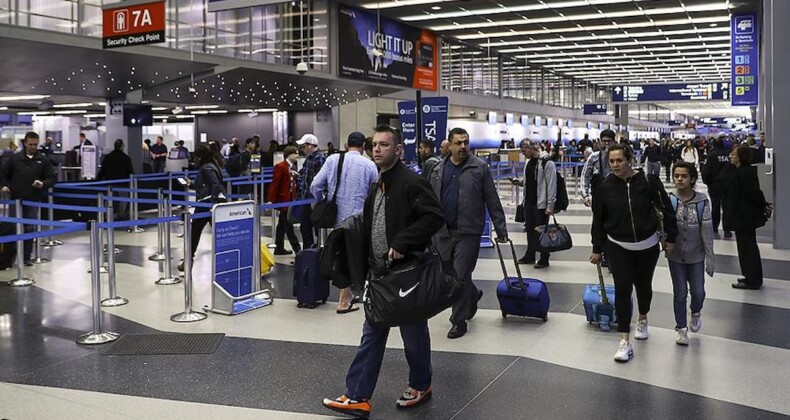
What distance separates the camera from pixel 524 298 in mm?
6828

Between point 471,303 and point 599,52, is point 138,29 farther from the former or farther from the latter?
point 599,52

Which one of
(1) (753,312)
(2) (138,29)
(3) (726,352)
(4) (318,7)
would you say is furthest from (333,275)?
(4) (318,7)

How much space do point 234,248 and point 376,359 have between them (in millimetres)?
3685

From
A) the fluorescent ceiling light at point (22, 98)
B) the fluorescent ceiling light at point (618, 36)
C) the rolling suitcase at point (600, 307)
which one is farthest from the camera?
the fluorescent ceiling light at point (618, 36)

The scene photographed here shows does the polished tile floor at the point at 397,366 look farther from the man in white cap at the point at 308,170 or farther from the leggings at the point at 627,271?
the man in white cap at the point at 308,170

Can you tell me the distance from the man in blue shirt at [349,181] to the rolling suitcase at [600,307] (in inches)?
88.4

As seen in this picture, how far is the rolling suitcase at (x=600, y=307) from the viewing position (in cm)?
652

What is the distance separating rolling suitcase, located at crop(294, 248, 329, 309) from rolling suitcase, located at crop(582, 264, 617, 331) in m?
2.61

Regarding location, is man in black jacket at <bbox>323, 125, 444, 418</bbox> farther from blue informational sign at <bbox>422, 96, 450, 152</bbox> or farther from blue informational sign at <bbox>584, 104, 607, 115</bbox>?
blue informational sign at <bbox>584, 104, 607, 115</bbox>

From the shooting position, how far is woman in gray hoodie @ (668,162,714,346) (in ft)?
19.8

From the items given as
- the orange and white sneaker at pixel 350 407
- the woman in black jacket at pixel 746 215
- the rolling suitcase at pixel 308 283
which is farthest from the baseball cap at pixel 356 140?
the woman in black jacket at pixel 746 215

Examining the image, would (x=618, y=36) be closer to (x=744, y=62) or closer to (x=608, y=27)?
(x=608, y=27)

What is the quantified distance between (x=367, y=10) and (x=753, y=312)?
79.0 ft

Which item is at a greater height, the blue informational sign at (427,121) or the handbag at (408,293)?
the blue informational sign at (427,121)
